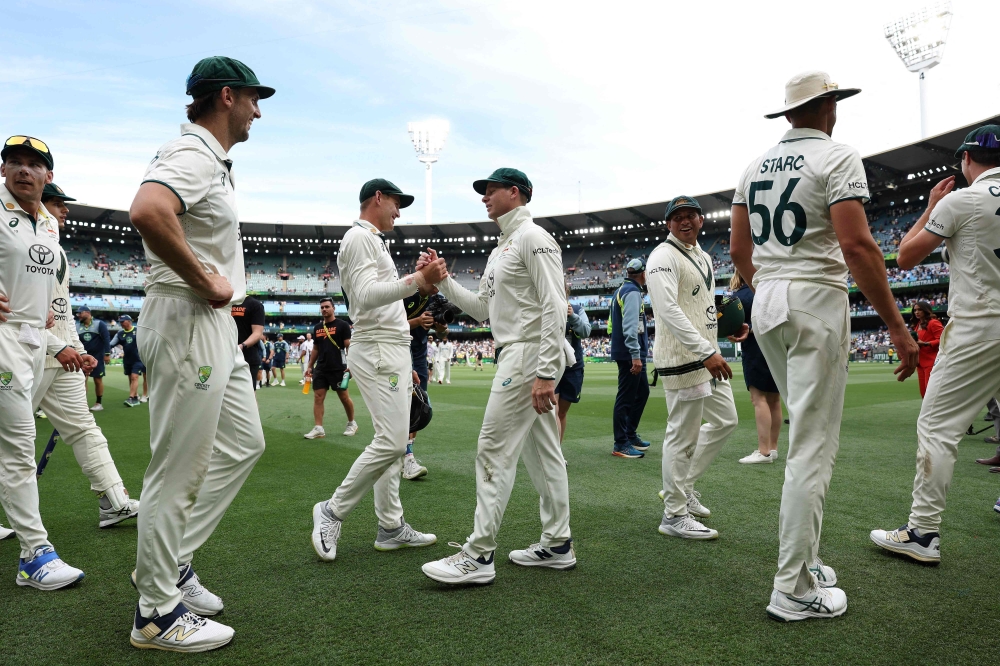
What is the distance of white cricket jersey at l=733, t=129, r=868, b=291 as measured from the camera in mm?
2762

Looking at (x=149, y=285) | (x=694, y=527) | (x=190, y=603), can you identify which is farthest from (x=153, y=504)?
(x=694, y=527)

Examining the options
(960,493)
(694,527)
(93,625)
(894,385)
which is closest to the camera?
(93,625)

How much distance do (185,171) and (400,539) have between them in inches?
99.6

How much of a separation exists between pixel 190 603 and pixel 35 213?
2.57 m

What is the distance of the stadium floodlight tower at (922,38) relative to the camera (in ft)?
136

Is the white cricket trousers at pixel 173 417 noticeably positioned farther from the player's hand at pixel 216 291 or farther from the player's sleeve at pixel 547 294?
the player's sleeve at pixel 547 294

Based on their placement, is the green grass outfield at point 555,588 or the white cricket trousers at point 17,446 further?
the white cricket trousers at point 17,446

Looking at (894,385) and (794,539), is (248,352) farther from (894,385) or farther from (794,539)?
(894,385)

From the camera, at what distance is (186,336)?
8.51 ft

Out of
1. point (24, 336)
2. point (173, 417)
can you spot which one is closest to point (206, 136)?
point (173, 417)

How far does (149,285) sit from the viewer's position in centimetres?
264

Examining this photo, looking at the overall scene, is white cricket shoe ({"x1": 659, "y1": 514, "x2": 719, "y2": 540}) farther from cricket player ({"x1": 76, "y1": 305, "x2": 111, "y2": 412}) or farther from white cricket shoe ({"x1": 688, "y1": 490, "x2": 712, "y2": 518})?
cricket player ({"x1": 76, "y1": 305, "x2": 111, "y2": 412})

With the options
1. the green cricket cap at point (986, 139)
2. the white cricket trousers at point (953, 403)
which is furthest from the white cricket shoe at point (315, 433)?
the green cricket cap at point (986, 139)

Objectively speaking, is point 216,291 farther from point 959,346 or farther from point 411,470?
point 959,346
